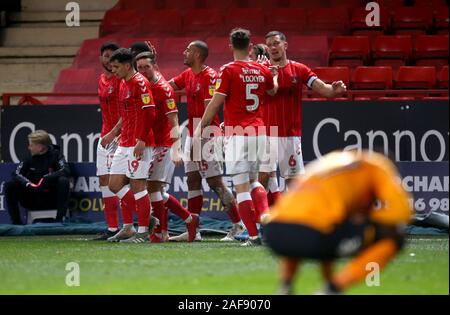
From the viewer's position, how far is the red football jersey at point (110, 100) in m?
11.8

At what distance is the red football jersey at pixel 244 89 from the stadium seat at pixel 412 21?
342 inches

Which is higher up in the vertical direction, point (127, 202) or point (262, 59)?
point (262, 59)

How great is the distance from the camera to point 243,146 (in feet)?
33.0

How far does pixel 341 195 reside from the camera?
5312 mm

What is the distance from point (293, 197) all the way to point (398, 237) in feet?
1.85

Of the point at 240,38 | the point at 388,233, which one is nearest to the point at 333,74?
the point at 240,38

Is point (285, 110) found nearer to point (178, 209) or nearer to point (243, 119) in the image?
point (243, 119)

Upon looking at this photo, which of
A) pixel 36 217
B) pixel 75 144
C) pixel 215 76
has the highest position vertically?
pixel 215 76

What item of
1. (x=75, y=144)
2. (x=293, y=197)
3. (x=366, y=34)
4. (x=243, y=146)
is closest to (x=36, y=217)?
(x=75, y=144)

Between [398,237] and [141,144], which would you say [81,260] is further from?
[398,237]

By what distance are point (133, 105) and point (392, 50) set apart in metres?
7.53

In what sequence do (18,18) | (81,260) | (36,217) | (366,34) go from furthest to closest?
(18,18), (366,34), (36,217), (81,260)

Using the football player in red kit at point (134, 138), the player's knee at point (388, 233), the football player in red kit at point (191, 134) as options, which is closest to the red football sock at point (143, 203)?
the football player in red kit at point (134, 138)

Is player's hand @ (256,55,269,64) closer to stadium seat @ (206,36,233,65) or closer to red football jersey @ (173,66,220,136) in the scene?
red football jersey @ (173,66,220,136)
